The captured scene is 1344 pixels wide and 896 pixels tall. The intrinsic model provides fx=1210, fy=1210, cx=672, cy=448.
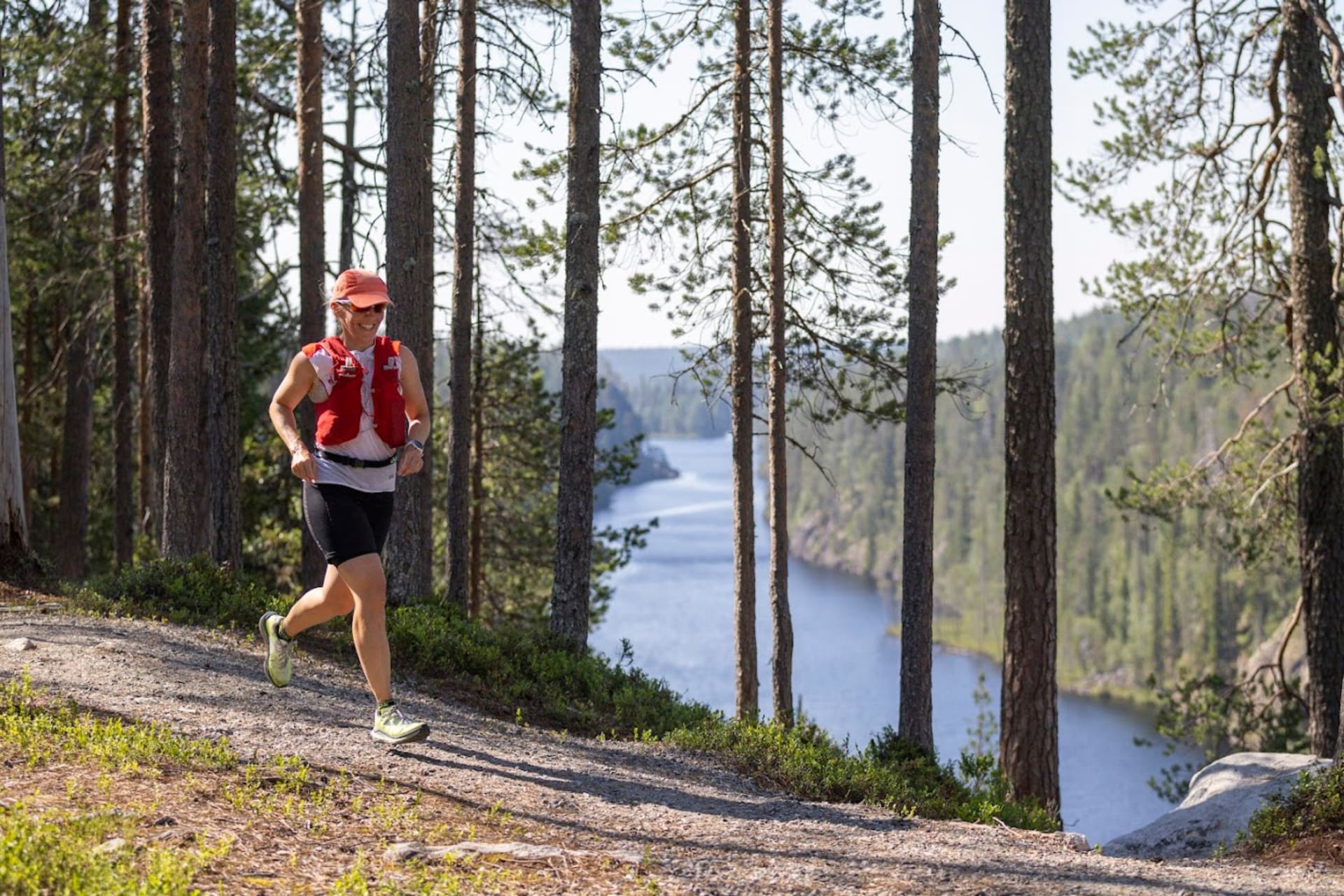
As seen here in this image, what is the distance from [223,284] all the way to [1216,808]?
8083 millimetres

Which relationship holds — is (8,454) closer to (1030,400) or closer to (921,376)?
(921,376)

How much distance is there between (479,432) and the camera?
18703 mm

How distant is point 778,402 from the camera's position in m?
13.1

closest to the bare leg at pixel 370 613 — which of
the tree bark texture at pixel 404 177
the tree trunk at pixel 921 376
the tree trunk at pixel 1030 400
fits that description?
the tree bark texture at pixel 404 177

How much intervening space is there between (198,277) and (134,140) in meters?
6.31

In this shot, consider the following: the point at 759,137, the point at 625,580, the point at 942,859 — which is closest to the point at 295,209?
the point at 759,137

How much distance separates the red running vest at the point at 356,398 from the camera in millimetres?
5059

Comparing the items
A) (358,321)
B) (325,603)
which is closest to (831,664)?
(325,603)

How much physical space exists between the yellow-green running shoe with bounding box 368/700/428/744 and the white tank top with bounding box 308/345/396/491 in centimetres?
106

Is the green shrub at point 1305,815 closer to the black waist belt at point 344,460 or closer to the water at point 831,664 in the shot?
the black waist belt at point 344,460

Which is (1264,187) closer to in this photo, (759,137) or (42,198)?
(759,137)

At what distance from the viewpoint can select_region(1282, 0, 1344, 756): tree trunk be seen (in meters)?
10.3

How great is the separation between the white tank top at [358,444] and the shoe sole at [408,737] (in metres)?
1.11

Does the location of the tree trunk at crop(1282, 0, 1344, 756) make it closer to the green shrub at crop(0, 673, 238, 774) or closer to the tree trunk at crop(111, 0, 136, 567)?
the green shrub at crop(0, 673, 238, 774)
